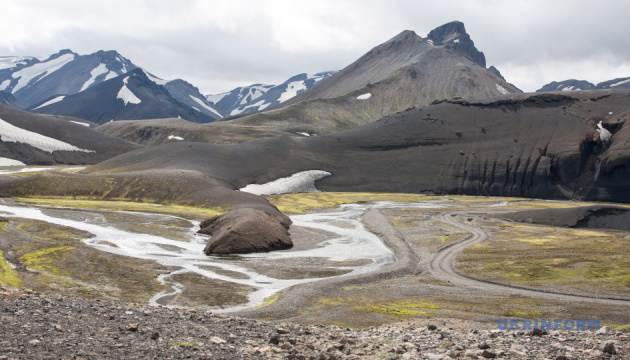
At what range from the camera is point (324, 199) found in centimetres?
11331

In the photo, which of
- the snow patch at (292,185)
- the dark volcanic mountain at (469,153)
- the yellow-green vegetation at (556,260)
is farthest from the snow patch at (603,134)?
the yellow-green vegetation at (556,260)

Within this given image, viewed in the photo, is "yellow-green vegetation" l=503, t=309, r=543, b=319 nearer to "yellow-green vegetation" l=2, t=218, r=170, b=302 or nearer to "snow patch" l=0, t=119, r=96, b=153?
"yellow-green vegetation" l=2, t=218, r=170, b=302

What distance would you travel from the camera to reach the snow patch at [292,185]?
118562 mm

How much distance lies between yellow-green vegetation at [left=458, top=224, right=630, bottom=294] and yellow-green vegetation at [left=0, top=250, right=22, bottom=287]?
3544 cm

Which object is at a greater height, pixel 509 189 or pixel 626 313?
pixel 509 189

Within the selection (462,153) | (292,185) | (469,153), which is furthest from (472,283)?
(469,153)

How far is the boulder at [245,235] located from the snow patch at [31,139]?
5198 inches

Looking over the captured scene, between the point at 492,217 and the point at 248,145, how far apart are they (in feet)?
222

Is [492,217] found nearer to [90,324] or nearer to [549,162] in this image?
[549,162]

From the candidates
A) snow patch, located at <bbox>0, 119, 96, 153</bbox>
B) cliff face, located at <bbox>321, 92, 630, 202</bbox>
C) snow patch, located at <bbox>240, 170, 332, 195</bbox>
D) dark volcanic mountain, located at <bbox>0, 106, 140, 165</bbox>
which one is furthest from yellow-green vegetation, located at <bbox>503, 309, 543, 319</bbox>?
snow patch, located at <bbox>0, 119, 96, 153</bbox>

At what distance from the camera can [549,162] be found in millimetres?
135875

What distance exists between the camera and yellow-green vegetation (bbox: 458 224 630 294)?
141 feet

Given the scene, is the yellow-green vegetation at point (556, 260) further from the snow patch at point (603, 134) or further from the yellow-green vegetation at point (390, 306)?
the snow patch at point (603, 134)

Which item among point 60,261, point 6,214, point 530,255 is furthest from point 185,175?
point 530,255
